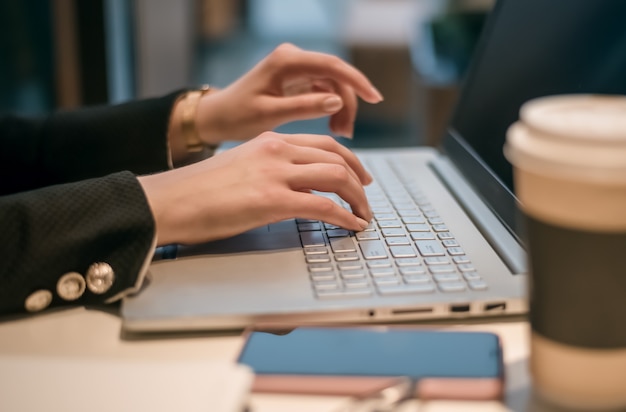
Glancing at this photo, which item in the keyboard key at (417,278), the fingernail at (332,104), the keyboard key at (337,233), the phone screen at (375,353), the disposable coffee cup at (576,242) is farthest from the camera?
the fingernail at (332,104)

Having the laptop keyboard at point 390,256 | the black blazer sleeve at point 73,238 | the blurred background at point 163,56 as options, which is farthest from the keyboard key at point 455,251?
the blurred background at point 163,56

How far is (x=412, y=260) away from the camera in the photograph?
2.07 feet

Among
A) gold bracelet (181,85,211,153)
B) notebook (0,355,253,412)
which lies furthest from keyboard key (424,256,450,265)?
gold bracelet (181,85,211,153)

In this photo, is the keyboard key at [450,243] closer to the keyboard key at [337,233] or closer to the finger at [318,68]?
the keyboard key at [337,233]

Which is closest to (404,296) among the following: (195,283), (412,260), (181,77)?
(412,260)

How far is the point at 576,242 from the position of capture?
1.35 feet

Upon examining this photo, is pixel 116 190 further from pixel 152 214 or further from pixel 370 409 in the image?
pixel 370 409

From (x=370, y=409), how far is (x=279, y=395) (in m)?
0.06

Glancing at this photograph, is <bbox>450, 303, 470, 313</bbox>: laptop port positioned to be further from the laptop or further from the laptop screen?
the laptop screen

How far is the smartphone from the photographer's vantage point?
47cm

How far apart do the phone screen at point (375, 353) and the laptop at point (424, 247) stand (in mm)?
26

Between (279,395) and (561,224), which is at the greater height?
(561,224)

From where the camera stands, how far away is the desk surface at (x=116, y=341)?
20.8 inches

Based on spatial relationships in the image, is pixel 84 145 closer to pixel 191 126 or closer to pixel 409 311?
pixel 191 126
